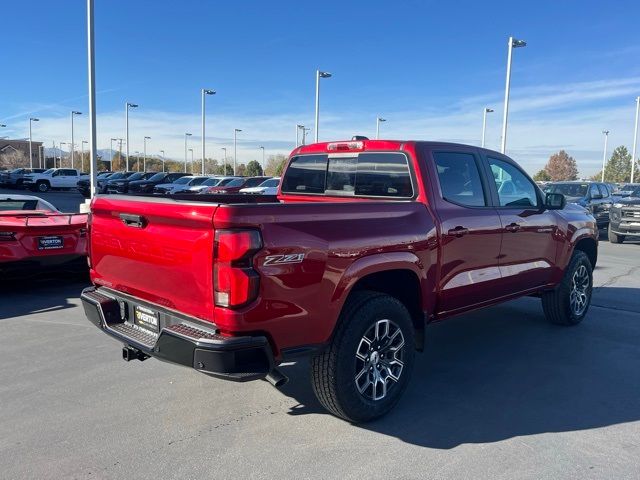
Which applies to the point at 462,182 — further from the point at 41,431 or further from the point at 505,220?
the point at 41,431

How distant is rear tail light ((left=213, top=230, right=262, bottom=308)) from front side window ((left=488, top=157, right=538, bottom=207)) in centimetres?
304

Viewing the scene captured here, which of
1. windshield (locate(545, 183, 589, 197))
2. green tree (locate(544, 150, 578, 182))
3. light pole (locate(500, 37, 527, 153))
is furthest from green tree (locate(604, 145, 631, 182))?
windshield (locate(545, 183, 589, 197))

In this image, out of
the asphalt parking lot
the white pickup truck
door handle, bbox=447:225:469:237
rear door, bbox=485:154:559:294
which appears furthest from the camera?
the white pickup truck

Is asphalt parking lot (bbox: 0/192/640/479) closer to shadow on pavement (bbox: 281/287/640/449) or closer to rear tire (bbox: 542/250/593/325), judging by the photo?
shadow on pavement (bbox: 281/287/640/449)

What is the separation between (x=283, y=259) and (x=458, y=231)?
187cm

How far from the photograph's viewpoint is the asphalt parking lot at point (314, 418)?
3338 millimetres

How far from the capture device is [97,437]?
362 cm

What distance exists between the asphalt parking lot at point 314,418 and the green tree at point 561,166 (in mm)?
112830

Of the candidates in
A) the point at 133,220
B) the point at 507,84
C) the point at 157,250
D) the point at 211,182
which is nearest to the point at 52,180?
the point at 211,182

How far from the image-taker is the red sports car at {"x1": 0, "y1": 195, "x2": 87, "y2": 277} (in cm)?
699

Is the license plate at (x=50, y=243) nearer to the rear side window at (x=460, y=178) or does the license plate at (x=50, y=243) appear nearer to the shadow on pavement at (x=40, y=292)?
the shadow on pavement at (x=40, y=292)

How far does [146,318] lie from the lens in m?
3.75

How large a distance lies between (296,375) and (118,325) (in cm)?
159

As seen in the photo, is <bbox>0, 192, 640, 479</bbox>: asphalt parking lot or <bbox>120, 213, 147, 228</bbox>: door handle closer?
<bbox>0, 192, 640, 479</bbox>: asphalt parking lot
